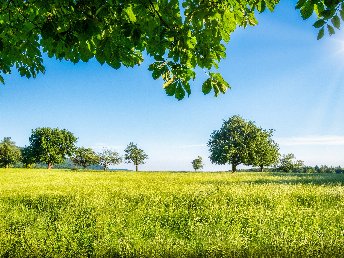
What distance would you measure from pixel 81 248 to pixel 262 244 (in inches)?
146

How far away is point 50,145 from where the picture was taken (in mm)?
104688

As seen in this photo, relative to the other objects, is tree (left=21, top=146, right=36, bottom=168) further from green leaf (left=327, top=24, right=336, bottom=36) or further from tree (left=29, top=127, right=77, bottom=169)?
green leaf (left=327, top=24, right=336, bottom=36)

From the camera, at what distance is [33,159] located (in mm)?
103938

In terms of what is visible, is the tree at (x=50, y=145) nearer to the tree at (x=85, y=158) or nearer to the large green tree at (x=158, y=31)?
the tree at (x=85, y=158)

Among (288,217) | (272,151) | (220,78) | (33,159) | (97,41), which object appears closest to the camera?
(220,78)

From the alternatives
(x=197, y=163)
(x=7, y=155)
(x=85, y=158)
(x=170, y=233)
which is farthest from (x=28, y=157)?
(x=170, y=233)

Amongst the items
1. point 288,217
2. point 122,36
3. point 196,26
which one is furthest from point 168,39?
point 288,217

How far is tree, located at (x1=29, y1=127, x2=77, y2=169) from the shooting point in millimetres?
103875

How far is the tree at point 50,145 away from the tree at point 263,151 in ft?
212

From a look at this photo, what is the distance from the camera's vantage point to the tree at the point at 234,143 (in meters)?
71.6

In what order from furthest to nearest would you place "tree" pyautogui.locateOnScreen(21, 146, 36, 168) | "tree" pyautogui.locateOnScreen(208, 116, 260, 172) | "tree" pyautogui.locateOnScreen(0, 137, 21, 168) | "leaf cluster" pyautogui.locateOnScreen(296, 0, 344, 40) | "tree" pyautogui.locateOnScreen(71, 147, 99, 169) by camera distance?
"tree" pyautogui.locateOnScreen(0, 137, 21, 168) → "tree" pyautogui.locateOnScreen(71, 147, 99, 169) → "tree" pyautogui.locateOnScreen(21, 146, 36, 168) → "tree" pyautogui.locateOnScreen(208, 116, 260, 172) → "leaf cluster" pyautogui.locateOnScreen(296, 0, 344, 40)

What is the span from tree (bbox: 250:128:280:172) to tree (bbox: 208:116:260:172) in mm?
824

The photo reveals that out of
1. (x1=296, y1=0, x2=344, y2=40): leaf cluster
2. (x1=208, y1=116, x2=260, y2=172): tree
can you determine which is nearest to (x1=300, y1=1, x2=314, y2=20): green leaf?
(x1=296, y1=0, x2=344, y2=40): leaf cluster

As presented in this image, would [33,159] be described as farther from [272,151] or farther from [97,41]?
[97,41]
